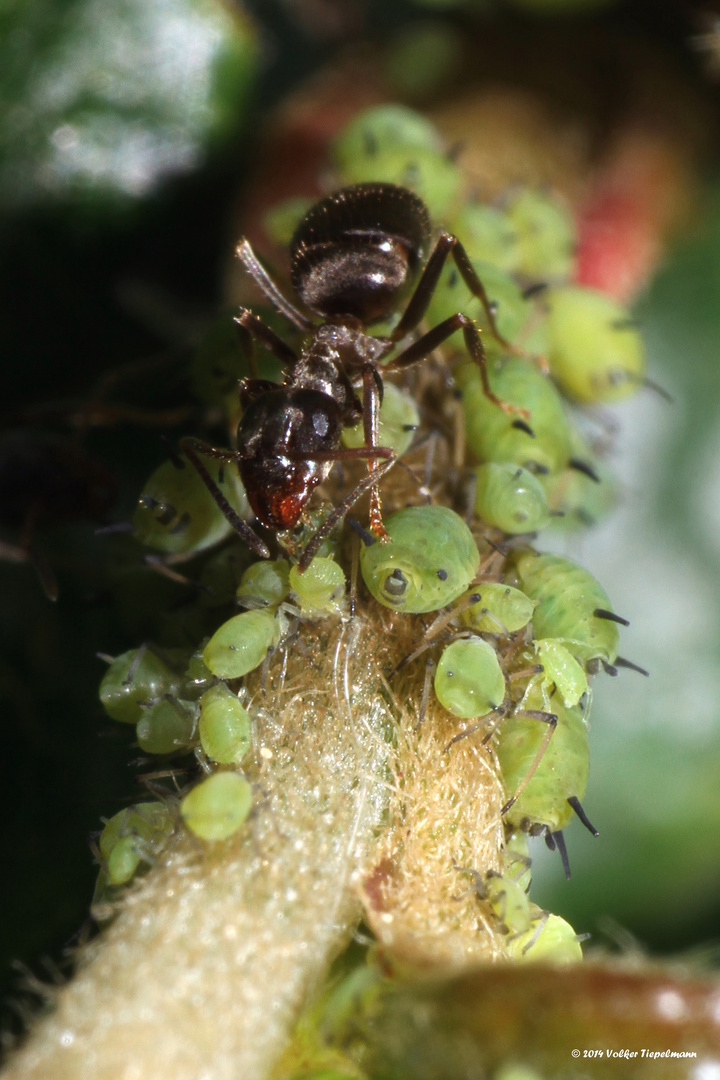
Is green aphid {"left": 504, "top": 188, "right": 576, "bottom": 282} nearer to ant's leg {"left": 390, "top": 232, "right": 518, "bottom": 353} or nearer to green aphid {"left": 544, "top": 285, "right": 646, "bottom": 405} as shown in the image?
green aphid {"left": 544, "top": 285, "right": 646, "bottom": 405}

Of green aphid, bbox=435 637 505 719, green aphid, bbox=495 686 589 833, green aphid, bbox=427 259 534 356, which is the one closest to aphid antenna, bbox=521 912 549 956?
green aphid, bbox=495 686 589 833

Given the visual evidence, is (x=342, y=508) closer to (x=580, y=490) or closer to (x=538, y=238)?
(x=580, y=490)

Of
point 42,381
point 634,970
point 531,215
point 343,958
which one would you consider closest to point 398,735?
point 343,958

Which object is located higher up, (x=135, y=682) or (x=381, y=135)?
(x=381, y=135)

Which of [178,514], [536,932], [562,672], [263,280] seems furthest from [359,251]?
[536,932]

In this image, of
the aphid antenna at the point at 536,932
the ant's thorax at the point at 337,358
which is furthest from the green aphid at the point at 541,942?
the ant's thorax at the point at 337,358
